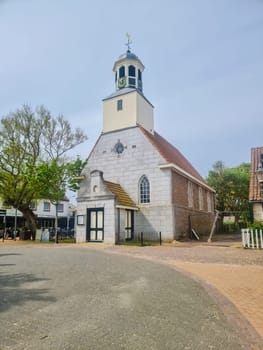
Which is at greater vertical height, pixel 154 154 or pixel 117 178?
pixel 154 154

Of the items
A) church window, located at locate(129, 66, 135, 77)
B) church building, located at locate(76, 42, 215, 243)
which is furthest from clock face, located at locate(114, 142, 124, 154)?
church window, located at locate(129, 66, 135, 77)

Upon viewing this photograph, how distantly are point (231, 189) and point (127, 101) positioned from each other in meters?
23.0

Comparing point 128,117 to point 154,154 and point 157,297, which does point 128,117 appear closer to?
point 154,154

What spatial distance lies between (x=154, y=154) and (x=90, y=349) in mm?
19033

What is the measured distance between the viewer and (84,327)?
3.69 metres

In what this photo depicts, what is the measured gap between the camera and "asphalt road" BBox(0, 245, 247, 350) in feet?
10.9

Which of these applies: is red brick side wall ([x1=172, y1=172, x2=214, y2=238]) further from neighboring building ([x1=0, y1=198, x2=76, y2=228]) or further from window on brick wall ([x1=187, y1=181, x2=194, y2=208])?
neighboring building ([x1=0, y1=198, x2=76, y2=228])

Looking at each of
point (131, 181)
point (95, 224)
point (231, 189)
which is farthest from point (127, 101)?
point (231, 189)

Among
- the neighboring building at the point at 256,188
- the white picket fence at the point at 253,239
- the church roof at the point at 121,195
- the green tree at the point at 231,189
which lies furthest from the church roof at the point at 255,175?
the green tree at the point at 231,189

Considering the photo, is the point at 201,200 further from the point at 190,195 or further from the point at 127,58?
the point at 127,58

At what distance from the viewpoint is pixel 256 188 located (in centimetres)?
2061

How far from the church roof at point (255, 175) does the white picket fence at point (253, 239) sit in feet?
20.0

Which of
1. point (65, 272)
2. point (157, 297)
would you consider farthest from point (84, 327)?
point (65, 272)

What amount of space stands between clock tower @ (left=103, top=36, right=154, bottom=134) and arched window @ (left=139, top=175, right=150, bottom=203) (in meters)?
5.07
